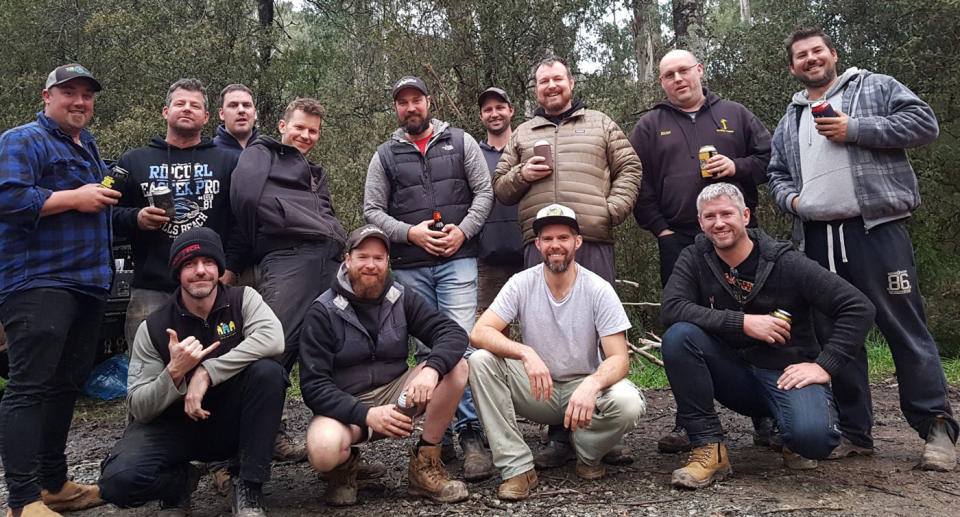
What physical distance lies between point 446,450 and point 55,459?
2.37 meters

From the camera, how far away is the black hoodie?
15.4 ft

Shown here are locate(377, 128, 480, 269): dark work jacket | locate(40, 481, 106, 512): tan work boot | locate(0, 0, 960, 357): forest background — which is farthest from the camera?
locate(0, 0, 960, 357): forest background

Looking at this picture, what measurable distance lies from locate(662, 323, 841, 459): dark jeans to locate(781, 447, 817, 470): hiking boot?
0.21 metres

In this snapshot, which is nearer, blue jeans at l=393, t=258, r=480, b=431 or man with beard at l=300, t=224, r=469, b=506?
man with beard at l=300, t=224, r=469, b=506

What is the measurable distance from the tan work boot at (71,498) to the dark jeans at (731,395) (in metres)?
3.51

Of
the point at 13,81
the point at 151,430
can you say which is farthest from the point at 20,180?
the point at 13,81

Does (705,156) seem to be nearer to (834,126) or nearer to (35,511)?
(834,126)

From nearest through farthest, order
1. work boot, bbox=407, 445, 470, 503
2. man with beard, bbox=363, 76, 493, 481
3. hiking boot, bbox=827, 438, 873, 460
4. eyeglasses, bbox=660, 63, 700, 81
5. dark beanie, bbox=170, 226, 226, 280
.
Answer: dark beanie, bbox=170, 226, 226, 280 → work boot, bbox=407, 445, 470, 503 → hiking boot, bbox=827, 438, 873, 460 → man with beard, bbox=363, 76, 493, 481 → eyeglasses, bbox=660, 63, 700, 81

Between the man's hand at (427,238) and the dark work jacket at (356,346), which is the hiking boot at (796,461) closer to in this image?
the dark work jacket at (356,346)

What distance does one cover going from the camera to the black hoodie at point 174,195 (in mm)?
4691

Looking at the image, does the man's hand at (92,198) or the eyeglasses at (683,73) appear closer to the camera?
the man's hand at (92,198)

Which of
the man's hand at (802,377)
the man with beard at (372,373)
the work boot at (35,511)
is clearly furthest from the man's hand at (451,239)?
the work boot at (35,511)

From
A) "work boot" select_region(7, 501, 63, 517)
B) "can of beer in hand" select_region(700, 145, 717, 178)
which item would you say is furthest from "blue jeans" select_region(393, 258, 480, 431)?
"work boot" select_region(7, 501, 63, 517)

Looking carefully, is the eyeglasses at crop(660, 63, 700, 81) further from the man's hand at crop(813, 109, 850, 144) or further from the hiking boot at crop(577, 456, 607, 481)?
the hiking boot at crop(577, 456, 607, 481)
